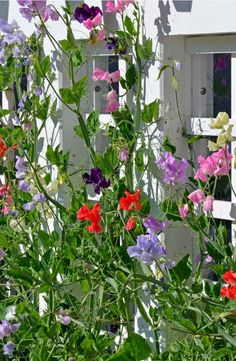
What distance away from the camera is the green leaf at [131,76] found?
3.44 metres

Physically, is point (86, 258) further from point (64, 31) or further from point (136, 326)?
point (64, 31)

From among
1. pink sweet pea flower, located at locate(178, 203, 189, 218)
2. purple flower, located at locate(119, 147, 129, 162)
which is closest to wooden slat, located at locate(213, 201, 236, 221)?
pink sweet pea flower, located at locate(178, 203, 189, 218)

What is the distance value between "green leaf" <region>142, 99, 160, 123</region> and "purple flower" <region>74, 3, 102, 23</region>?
0.34m

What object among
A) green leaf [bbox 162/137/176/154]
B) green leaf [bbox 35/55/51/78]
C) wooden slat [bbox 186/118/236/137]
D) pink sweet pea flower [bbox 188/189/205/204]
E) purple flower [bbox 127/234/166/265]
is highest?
green leaf [bbox 35/55/51/78]

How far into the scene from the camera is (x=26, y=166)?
3.61m

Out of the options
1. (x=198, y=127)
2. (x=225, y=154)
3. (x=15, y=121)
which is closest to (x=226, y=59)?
(x=198, y=127)

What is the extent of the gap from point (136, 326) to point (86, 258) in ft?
1.08

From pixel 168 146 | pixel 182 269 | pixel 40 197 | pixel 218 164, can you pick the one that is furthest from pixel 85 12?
pixel 182 269

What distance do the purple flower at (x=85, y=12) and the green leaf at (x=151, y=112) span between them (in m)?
0.34

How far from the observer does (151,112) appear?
335 cm

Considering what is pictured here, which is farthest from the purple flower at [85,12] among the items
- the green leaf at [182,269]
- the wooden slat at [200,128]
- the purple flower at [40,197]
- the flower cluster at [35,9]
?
the green leaf at [182,269]

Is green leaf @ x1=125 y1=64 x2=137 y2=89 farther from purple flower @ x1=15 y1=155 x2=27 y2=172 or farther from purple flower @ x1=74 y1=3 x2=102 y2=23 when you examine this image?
purple flower @ x1=15 y1=155 x2=27 y2=172

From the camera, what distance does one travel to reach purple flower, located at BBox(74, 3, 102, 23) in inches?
132

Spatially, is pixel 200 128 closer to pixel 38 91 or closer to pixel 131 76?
pixel 131 76
